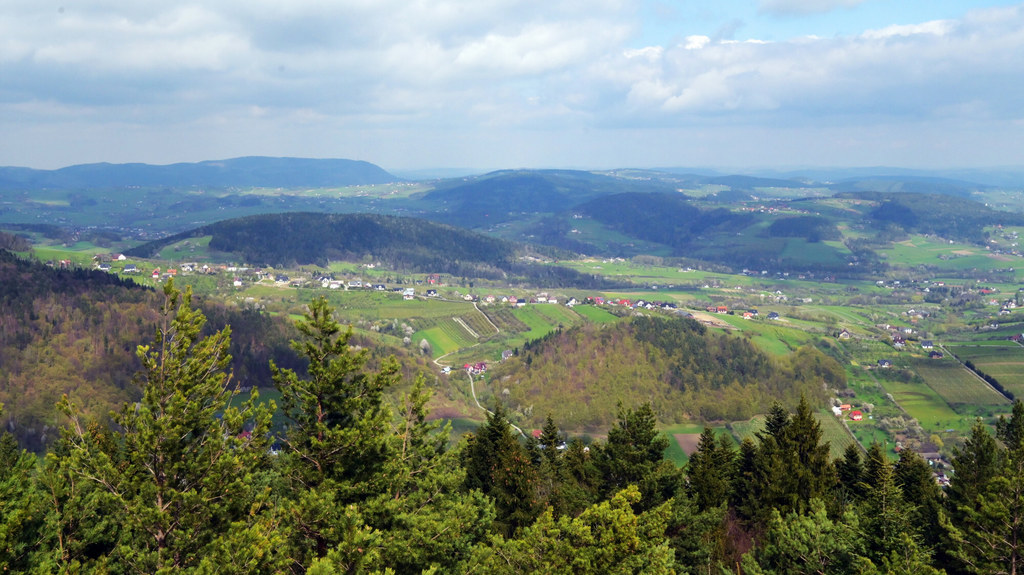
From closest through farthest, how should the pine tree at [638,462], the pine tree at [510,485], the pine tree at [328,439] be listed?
the pine tree at [328,439] < the pine tree at [510,485] < the pine tree at [638,462]

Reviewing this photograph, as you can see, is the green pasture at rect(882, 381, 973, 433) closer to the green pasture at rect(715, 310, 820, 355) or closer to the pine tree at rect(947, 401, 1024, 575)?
the green pasture at rect(715, 310, 820, 355)

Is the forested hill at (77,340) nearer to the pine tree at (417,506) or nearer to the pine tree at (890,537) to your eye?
the pine tree at (417,506)

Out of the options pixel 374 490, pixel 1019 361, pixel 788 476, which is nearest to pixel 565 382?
pixel 788 476

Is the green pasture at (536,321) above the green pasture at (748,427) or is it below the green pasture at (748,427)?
above

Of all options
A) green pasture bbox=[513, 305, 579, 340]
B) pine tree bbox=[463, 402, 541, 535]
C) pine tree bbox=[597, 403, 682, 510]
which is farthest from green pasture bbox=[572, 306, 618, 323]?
pine tree bbox=[463, 402, 541, 535]

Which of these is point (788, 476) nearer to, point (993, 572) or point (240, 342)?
point (993, 572)

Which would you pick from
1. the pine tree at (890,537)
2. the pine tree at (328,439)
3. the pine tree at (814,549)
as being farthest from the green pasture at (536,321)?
the pine tree at (328,439)
